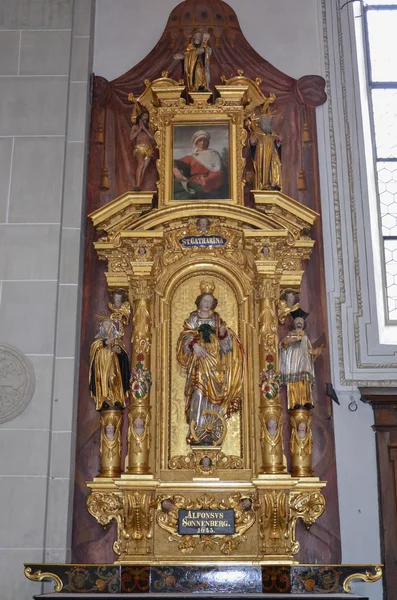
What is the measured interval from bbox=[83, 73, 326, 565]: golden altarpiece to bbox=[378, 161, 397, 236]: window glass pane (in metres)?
0.98

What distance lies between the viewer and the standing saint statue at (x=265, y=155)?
9.14 metres

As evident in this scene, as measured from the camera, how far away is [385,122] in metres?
9.90

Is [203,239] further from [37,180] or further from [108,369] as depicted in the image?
[37,180]

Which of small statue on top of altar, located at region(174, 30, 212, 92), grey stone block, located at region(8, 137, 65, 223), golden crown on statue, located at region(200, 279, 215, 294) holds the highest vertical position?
small statue on top of altar, located at region(174, 30, 212, 92)

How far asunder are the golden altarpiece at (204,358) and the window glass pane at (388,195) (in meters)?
0.98

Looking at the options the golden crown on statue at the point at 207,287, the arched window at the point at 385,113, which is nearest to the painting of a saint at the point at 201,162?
the golden crown on statue at the point at 207,287

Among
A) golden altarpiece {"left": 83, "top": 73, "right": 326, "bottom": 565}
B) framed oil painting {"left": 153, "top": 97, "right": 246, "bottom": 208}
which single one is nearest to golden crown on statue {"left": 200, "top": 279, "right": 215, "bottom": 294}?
golden altarpiece {"left": 83, "top": 73, "right": 326, "bottom": 565}

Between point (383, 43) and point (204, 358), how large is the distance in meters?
4.61

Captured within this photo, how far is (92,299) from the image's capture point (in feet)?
29.3

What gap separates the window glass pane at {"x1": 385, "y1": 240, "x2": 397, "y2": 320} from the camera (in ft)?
30.1

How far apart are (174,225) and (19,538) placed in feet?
11.3

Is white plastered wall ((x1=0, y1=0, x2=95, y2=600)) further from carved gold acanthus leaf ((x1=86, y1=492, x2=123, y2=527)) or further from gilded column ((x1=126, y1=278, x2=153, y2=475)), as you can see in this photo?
gilded column ((x1=126, y1=278, x2=153, y2=475))

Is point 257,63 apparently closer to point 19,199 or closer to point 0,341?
point 19,199

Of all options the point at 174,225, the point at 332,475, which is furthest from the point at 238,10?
the point at 332,475
